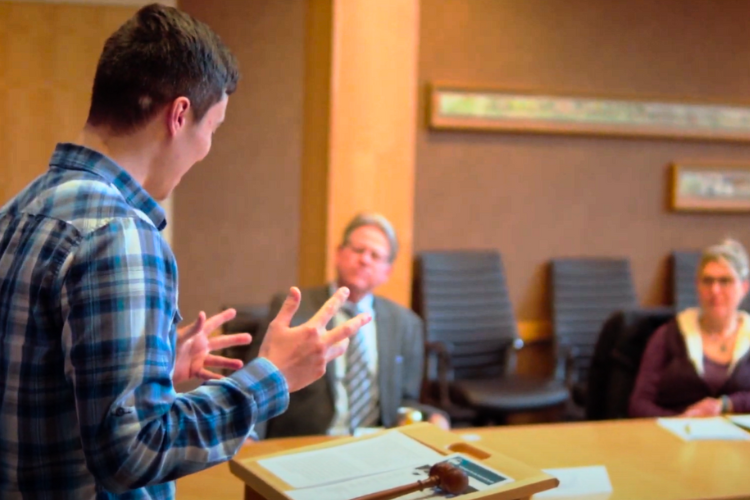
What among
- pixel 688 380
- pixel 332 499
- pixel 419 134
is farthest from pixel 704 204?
pixel 332 499

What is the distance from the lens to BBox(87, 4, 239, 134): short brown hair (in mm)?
1021

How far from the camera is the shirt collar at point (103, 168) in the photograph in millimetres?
1029

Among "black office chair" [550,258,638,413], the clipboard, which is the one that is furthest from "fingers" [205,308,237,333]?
"black office chair" [550,258,638,413]

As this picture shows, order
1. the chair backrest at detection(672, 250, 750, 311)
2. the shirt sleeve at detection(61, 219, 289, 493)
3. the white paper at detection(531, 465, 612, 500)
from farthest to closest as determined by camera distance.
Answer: the chair backrest at detection(672, 250, 750, 311) → the white paper at detection(531, 465, 612, 500) → the shirt sleeve at detection(61, 219, 289, 493)

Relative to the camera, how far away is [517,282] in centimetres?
478

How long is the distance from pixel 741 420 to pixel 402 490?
1476 mm

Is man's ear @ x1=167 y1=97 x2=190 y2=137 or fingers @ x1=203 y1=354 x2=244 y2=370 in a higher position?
man's ear @ x1=167 y1=97 x2=190 y2=137

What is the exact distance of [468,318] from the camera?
4367 millimetres

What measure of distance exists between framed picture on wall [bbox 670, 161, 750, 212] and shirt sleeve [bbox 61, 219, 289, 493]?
14.7 ft

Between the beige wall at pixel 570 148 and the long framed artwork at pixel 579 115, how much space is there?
0.22 ft

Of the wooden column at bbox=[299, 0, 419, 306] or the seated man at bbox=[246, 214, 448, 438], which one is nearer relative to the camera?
the seated man at bbox=[246, 214, 448, 438]

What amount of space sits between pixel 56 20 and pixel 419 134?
189cm

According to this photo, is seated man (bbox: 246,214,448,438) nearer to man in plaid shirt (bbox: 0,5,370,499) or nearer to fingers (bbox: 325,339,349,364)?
fingers (bbox: 325,339,349,364)

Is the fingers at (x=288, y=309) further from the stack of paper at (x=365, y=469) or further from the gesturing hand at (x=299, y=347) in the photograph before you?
the stack of paper at (x=365, y=469)
